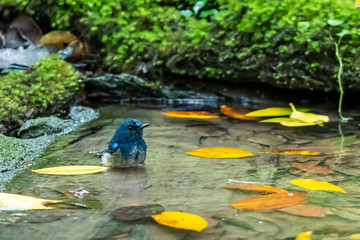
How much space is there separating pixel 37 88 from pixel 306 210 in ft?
11.5

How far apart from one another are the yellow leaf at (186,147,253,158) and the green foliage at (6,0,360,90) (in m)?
2.25

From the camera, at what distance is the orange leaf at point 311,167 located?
3.27 meters

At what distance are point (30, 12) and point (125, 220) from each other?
546 cm

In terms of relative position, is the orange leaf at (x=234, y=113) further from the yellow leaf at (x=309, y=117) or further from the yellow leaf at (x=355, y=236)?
the yellow leaf at (x=355, y=236)

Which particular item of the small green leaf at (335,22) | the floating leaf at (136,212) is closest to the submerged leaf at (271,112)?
the small green leaf at (335,22)

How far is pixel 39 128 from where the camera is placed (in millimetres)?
4367

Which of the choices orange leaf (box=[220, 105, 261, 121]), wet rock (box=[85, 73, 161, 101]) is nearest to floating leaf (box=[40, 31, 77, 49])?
wet rock (box=[85, 73, 161, 101])

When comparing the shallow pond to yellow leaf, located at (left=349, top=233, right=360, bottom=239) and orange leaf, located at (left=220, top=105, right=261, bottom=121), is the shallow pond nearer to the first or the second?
yellow leaf, located at (left=349, top=233, right=360, bottom=239)

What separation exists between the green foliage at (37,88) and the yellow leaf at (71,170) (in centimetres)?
122

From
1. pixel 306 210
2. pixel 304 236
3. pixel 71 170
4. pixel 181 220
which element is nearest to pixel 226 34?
pixel 71 170

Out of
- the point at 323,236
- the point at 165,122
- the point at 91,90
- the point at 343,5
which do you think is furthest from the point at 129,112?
the point at 323,236

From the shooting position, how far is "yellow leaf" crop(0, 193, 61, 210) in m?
2.54

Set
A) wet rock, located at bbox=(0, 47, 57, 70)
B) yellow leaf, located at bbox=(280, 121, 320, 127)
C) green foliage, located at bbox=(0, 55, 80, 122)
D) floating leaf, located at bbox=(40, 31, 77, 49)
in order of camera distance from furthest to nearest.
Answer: floating leaf, located at bbox=(40, 31, 77, 49), wet rock, located at bbox=(0, 47, 57, 70), yellow leaf, located at bbox=(280, 121, 320, 127), green foliage, located at bbox=(0, 55, 80, 122)

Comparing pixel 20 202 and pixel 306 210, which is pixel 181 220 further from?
pixel 20 202
